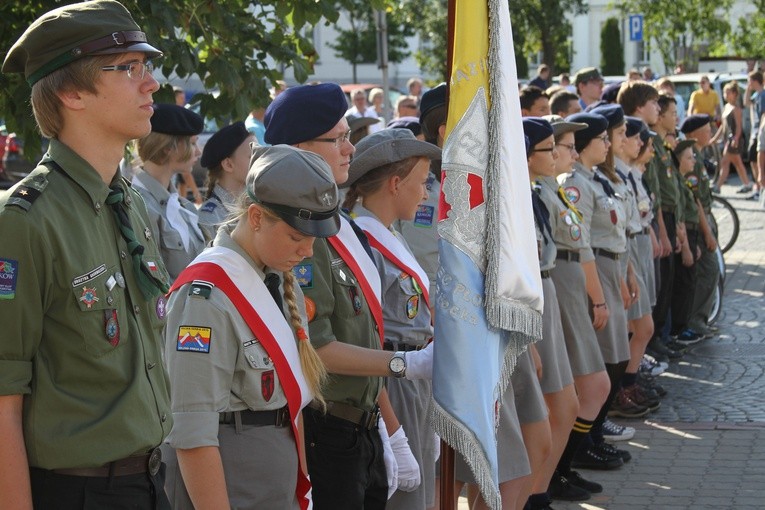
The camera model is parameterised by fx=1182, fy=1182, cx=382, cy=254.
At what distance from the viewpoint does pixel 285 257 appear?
139 inches

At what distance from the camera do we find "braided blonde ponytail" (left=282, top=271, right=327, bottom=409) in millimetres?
3553

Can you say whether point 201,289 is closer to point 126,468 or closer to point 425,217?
point 126,468

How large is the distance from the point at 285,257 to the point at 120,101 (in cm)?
76

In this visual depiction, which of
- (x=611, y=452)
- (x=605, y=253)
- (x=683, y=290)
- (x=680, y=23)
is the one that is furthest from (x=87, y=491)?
(x=680, y=23)

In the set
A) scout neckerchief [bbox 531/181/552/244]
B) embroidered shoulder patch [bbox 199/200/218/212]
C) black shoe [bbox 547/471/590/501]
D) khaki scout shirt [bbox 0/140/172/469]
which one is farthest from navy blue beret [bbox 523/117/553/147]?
khaki scout shirt [bbox 0/140/172/469]

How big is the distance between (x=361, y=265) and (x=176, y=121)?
1.93 metres

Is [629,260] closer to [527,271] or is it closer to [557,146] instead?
[557,146]

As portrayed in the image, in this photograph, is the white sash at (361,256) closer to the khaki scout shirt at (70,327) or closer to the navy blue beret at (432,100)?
the khaki scout shirt at (70,327)

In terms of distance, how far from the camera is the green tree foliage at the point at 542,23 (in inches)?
1543

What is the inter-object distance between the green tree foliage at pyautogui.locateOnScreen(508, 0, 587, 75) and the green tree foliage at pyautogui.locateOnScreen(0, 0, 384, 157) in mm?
33530

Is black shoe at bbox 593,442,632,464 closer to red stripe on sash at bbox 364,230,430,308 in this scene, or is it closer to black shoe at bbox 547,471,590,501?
black shoe at bbox 547,471,590,501

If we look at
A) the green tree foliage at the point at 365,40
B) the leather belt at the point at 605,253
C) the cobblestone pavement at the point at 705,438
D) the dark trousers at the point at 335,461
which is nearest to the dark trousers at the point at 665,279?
the cobblestone pavement at the point at 705,438

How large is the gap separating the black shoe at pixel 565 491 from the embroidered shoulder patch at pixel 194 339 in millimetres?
3797

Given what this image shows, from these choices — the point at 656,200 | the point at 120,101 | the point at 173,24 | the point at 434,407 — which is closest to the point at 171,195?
the point at 173,24
